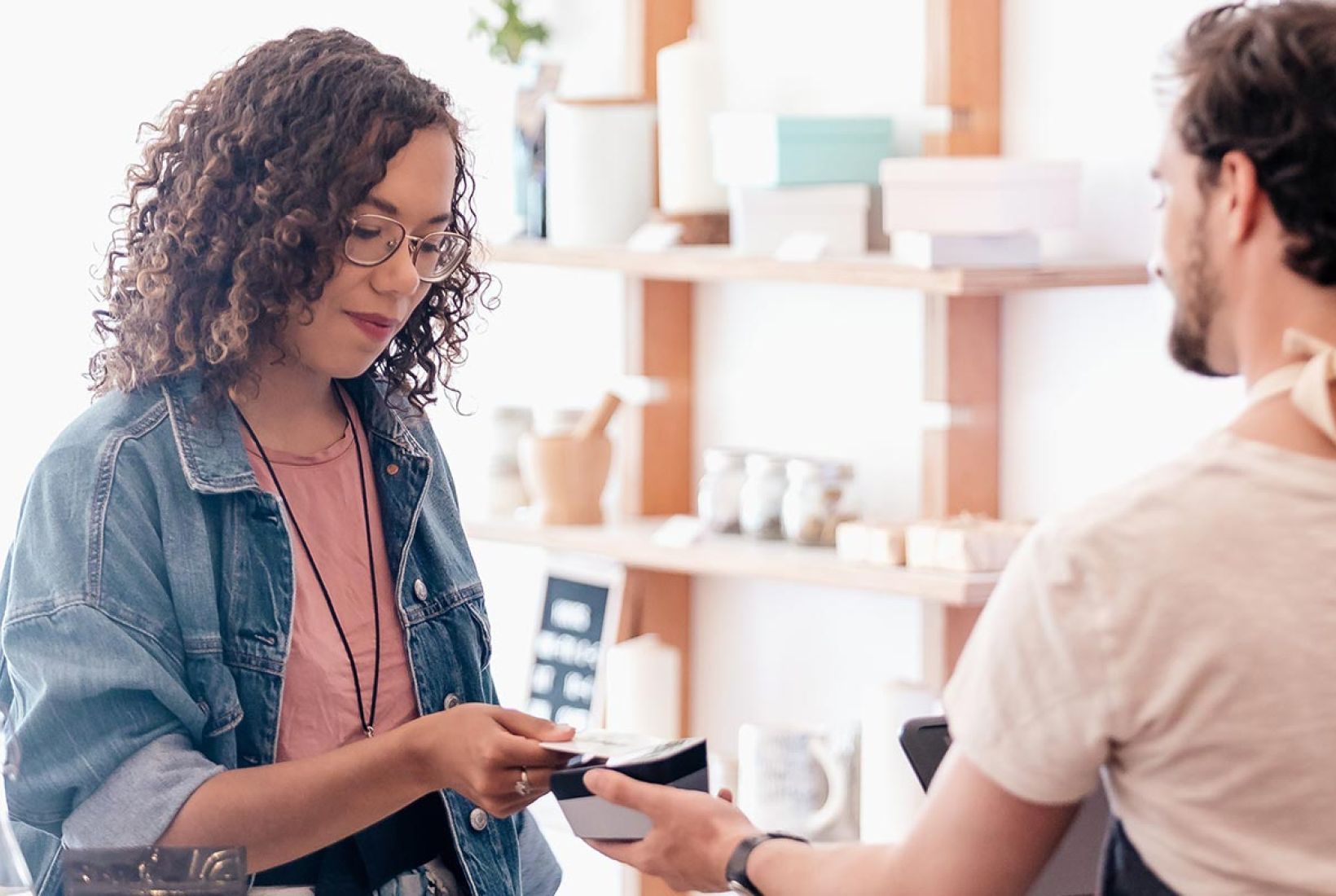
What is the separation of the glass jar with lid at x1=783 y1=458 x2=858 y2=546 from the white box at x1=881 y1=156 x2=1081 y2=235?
40 cm

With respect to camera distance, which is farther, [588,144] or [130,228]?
[588,144]

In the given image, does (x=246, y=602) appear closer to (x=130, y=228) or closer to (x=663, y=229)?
(x=130, y=228)

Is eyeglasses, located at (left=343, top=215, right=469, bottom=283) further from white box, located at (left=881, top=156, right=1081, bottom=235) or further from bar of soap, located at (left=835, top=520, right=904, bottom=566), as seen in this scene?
bar of soap, located at (left=835, top=520, right=904, bottom=566)

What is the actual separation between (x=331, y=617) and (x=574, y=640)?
1.58 m

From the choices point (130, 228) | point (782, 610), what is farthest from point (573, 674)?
point (130, 228)

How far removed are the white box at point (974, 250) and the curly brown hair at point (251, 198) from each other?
1027 mm

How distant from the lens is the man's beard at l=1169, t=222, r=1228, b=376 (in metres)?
1.09

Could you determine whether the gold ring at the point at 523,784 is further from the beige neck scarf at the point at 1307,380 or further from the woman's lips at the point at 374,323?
the beige neck scarf at the point at 1307,380

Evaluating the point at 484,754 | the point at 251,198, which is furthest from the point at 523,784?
the point at 251,198

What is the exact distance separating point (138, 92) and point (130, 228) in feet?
5.77

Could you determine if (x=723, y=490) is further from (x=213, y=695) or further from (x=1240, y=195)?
(x=1240, y=195)

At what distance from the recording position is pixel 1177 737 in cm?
104

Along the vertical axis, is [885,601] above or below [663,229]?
below

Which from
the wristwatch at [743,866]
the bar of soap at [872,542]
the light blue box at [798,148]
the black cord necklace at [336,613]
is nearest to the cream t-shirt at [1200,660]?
the wristwatch at [743,866]
